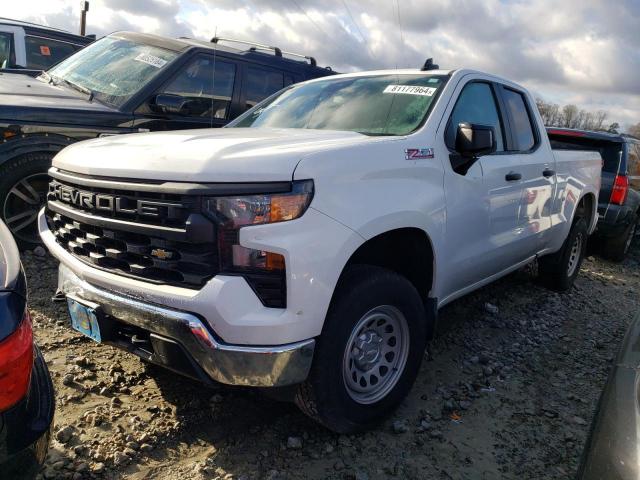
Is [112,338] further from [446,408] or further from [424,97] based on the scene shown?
[424,97]

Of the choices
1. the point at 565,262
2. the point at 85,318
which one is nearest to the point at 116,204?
the point at 85,318

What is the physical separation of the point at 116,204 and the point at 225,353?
0.82 metres

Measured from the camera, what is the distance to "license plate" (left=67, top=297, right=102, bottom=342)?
2471 millimetres

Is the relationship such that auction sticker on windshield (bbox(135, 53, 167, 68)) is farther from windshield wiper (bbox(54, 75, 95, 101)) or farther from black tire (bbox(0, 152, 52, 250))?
black tire (bbox(0, 152, 52, 250))

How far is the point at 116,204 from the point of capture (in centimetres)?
235

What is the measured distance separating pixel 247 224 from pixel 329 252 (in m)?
0.37

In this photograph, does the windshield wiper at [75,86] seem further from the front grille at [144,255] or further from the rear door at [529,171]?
the rear door at [529,171]

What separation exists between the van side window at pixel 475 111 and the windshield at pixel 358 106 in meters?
A: 0.18

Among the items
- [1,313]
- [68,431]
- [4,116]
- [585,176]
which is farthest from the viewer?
[585,176]

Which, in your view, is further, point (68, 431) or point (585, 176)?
point (585, 176)

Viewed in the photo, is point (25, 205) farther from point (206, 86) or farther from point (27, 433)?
point (27, 433)

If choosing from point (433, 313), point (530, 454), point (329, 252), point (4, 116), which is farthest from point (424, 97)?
point (4, 116)

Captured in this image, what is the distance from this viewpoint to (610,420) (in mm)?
1603

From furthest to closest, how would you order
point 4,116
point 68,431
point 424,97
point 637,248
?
point 637,248
point 4,116
point 424,97
point 68,431
